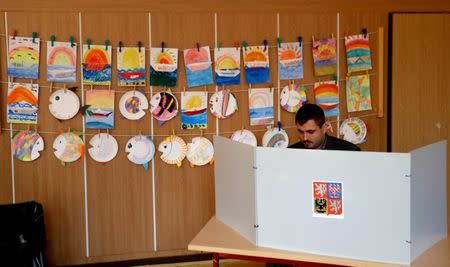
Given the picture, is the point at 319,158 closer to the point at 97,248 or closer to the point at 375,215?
the point at 375,215

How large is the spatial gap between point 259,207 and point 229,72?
1744mm

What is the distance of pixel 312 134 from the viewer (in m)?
2.91

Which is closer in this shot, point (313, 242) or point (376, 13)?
point (313, 242)

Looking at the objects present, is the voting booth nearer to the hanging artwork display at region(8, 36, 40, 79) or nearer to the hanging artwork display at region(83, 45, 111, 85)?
the hanging artwork display at region(83, 45, 111, 85)

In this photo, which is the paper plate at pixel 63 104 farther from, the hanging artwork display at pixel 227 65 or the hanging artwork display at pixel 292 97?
the hanging artwork display at pixel 292 97

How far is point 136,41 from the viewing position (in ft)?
12.2

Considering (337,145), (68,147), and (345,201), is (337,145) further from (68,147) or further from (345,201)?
(68,147)

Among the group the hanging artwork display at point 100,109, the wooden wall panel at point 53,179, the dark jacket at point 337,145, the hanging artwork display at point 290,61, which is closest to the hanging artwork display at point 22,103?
the wooden wall panel at point 53,179

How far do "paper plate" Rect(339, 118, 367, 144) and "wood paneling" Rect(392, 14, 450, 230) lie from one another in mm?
287

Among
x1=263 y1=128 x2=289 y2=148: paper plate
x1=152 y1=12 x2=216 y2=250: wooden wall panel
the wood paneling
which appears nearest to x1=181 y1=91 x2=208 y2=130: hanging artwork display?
x1=152 y1=12 x2=216 y2=250: wooden wall panel

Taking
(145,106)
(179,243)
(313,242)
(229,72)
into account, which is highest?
(229,72)

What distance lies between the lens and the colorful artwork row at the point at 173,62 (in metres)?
3.54

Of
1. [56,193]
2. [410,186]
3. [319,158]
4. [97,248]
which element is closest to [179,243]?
[97,248]

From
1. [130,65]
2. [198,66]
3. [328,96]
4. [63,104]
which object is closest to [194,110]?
[198,66]
